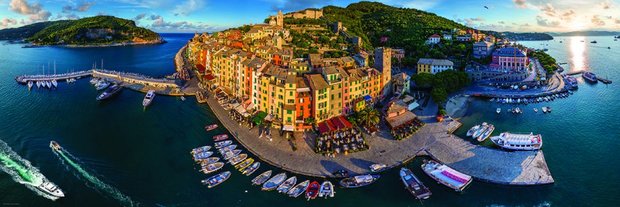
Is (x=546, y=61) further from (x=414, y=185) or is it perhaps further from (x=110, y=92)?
(x=110, y=92)

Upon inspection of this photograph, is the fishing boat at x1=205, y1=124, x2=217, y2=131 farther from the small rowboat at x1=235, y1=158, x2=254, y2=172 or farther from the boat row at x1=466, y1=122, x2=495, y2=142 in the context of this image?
the boat row at x1=466, y1=122, x2=495, y2=142

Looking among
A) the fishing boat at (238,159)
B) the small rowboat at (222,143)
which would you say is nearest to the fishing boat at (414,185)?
the fishing boat at (238,159)

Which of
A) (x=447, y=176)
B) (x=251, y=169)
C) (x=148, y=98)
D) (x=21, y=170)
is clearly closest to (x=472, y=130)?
(x=447, y=176)

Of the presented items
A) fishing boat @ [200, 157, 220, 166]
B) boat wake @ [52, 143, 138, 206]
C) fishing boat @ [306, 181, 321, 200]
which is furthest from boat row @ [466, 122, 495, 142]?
boat wake @ [52, 143, 138, 206]

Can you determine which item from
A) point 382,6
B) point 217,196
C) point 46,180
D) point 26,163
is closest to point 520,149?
point 217,196

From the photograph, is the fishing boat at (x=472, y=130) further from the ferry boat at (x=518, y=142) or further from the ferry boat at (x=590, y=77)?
the ferry boat at (x=590, y=77)
